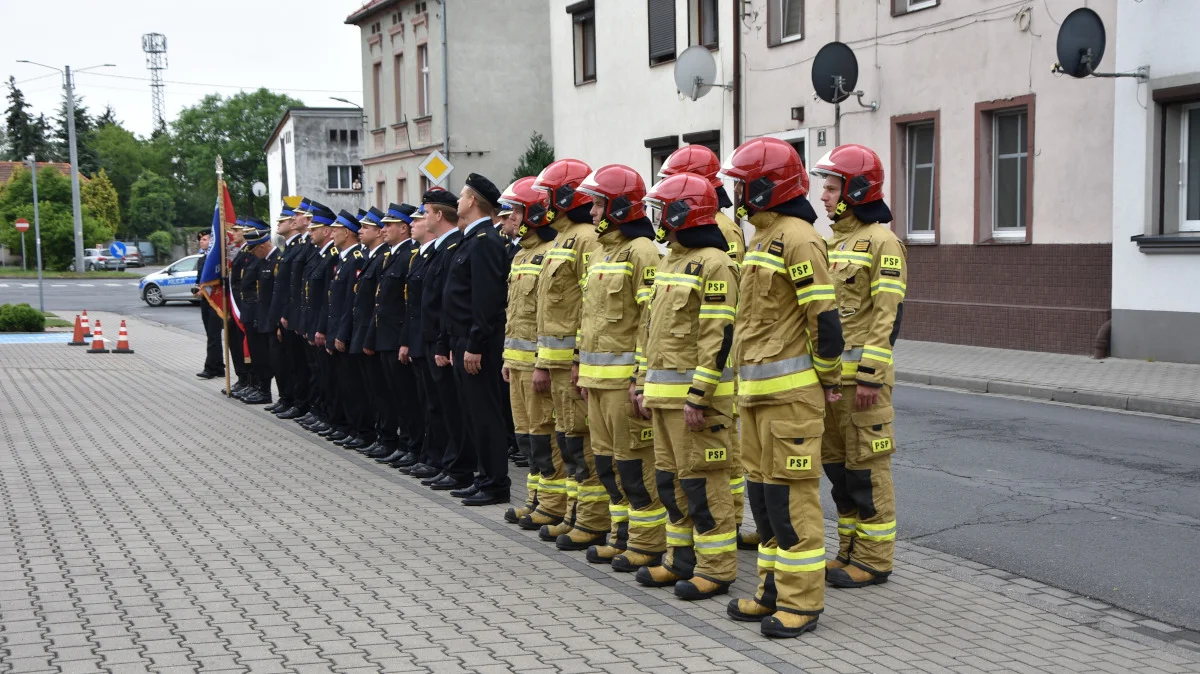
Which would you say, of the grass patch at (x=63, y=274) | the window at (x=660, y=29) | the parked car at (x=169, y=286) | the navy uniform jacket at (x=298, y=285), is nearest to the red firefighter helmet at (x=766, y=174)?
the navy uniform jacket at (x=298, y=285)

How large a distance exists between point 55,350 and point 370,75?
23.2m

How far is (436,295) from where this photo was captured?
31.3 feet

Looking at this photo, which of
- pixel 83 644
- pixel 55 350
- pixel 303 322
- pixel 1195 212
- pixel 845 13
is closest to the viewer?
pixel 83 644

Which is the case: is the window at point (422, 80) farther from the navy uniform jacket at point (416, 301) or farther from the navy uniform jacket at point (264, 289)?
the navy uniform jacket at point (416, 301)

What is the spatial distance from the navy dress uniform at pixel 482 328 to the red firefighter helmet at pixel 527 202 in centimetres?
75

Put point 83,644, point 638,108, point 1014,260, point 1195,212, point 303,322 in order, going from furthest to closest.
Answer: point 638,108
point 1014,260
point 1195,212
point 303,322
point 83,644

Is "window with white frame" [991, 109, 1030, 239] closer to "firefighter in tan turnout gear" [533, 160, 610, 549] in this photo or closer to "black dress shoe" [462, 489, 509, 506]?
"black dress shoe" [462, 489, 509, 506]

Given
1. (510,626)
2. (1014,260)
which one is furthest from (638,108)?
(510,626)

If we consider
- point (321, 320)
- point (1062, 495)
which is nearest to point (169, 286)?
point (321, 320)

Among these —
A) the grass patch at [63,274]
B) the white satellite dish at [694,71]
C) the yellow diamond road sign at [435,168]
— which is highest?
the white satellite dish at [694,71]

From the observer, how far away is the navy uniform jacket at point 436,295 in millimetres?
9406

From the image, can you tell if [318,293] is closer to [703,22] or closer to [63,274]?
[703,22]

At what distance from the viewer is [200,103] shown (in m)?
109

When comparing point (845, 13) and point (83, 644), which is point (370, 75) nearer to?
point (845, 13)
